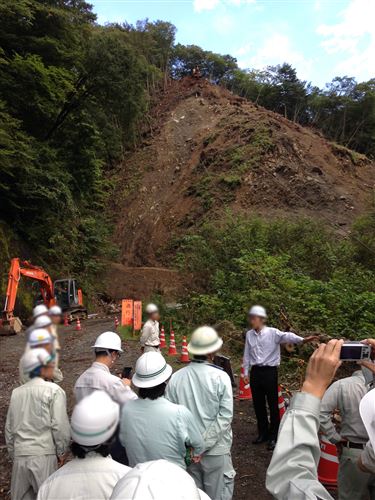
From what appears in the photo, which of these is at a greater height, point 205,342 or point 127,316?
point 205,342

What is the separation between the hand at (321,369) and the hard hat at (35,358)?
88cm

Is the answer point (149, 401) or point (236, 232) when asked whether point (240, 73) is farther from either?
point (149, 401)

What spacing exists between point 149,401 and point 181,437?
0.29 m

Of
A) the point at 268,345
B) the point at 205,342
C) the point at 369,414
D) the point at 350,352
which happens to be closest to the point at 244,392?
the point at 268,345

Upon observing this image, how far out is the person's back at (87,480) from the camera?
5.21 ft

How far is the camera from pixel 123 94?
1923 cm

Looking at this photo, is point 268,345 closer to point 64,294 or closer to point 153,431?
point 64,294

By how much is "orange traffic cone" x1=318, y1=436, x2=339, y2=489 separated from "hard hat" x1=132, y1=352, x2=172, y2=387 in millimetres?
2200

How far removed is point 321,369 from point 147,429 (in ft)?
4.76

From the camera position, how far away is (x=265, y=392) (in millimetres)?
4938

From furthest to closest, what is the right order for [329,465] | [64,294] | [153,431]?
1. [64,294]
2. [329,465]
3. [153,431]

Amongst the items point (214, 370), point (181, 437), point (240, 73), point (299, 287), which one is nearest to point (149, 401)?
point (181, 437)

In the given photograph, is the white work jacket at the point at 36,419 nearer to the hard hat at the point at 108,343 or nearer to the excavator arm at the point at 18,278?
the hard hat at the point at 108,343

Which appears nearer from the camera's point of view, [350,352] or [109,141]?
[350,352]
